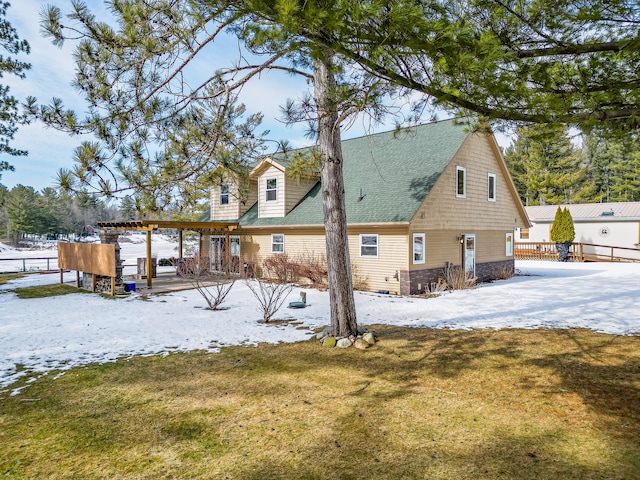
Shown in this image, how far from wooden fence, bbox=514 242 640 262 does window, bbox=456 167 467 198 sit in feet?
47.1

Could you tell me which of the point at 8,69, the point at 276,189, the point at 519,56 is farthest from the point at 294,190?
the point at 519,56

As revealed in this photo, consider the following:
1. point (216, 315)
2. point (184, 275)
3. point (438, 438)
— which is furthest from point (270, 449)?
point (184, 275)

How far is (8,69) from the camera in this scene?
15.0 metres

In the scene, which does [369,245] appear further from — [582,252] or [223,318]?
[582,252]

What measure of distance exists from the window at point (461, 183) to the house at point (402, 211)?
0.04 meters

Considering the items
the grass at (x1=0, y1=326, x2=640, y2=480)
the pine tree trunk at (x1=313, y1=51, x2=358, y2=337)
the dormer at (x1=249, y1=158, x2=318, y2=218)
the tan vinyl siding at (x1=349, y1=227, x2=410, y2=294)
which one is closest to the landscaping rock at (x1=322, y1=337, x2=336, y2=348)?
the pine tree trunk at (x1=313, y1=51, x2=358, y2=337)

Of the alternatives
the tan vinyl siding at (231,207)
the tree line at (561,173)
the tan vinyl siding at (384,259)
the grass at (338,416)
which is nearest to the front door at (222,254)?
the tan vinyl siding at (231,207)

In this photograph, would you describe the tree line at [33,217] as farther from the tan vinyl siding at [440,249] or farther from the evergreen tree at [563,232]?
the evergreen tree at [563,232]

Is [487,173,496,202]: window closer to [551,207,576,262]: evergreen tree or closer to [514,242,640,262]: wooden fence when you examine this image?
[551,207,576,262]: evergreen tree

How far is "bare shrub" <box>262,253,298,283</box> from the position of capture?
1553 cm

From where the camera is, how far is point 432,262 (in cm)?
1378

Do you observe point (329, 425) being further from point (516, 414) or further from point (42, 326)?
point (42, 326)

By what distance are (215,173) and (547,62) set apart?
5583mm

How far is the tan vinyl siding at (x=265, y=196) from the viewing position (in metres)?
17.0
